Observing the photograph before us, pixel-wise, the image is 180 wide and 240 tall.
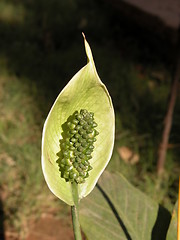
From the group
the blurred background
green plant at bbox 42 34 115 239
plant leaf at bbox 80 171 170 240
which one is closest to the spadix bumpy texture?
green plant at bbox 42 34 115 239

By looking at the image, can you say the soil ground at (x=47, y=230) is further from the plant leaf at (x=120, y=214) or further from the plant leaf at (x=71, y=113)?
the plant leaf at (x=71, y=113)

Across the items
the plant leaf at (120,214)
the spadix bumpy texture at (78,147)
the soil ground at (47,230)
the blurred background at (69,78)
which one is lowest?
the soil ground at (47,230)

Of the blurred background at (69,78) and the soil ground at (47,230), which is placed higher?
the blurred background at (69,78)

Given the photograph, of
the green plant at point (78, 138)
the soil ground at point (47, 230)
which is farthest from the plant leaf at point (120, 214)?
the soil ground at point (47, 230)

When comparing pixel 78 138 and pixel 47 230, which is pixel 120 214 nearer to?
pixel 78 138

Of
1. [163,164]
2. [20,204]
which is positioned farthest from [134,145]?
[20,204]

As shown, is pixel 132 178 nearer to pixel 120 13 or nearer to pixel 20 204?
pixel 20 204
